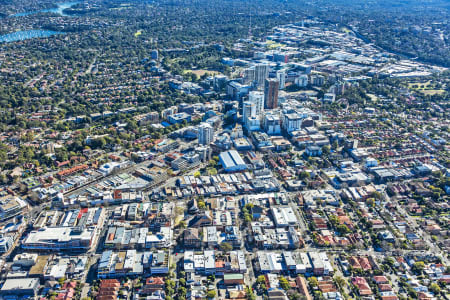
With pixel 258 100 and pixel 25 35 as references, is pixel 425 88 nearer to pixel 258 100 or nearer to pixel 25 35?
pixel 258 100

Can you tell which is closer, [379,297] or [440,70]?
[379,297]

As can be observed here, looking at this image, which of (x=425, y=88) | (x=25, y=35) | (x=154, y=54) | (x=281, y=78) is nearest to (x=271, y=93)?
(x=281, y=78)

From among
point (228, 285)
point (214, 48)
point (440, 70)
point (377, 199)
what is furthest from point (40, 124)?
point (440, 70)

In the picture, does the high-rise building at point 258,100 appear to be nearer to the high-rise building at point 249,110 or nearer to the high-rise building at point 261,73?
the high-rise building at point 249,110

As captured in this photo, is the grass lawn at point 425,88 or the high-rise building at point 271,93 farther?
the grass lawn at point 425,88

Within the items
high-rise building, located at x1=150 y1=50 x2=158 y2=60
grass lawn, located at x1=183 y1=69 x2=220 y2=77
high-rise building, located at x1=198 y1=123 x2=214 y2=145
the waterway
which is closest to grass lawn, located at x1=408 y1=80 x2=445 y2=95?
grass lawn, located at x1=183 y1=69 x2=220 y2=77

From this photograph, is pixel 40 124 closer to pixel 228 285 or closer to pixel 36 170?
pixel 36 170

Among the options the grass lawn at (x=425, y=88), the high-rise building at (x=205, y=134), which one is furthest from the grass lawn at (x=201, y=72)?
the grass lawn at (x=425, y=88)
